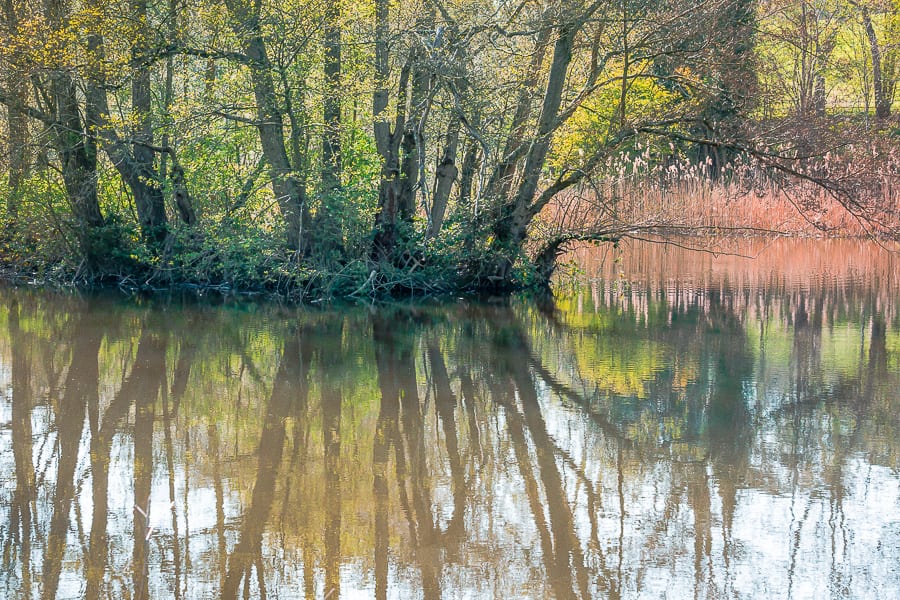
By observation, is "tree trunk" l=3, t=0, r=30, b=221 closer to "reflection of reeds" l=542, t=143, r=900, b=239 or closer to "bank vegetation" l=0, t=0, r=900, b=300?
"bank vegetation" l=0, t=0, r=900, b=300

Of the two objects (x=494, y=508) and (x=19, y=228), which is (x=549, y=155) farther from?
(x=494, y=508)

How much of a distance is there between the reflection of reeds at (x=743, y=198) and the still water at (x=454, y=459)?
194cm

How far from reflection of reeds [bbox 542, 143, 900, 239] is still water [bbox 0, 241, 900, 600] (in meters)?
1.94

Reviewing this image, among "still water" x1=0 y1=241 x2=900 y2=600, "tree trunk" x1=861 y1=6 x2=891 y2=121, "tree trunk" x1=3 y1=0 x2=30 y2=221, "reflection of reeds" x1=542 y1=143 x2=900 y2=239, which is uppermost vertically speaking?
"tree trunk" x1=861 y1=6 x2=891 y2=121

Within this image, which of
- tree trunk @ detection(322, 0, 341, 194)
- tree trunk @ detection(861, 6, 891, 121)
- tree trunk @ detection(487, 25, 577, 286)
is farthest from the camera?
tree trunk @ detection(861, 6, 891, 121)

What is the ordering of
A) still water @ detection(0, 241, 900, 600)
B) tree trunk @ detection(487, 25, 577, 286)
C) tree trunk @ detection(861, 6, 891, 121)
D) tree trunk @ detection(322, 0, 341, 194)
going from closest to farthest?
still water @ detection(0, 241, 900, 600) < tree trunk @ detection(487, 25, 577, 286) < tree trunk @ detection(322, 0, 341, 194) < tree trunk @ detection(861, 6, 891, 121)

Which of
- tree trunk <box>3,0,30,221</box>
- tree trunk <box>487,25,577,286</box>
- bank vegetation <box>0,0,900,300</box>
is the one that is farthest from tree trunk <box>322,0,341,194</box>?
tree trunk <box>3,0,30,221</box>

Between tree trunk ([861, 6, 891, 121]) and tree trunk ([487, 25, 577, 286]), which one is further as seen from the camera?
tree trunk ([861, 6, 891, 121])

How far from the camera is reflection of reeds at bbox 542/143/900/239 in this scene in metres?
13.8

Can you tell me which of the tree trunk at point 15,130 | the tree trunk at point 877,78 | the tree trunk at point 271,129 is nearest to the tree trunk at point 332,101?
the tree trunk at point 271,129

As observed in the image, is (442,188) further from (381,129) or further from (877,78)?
(877,78)

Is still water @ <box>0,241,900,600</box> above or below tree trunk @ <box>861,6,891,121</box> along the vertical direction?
below

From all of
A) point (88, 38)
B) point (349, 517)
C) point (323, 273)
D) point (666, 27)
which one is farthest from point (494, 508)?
point (88, 38)

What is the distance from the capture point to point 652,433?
730 centimetres
